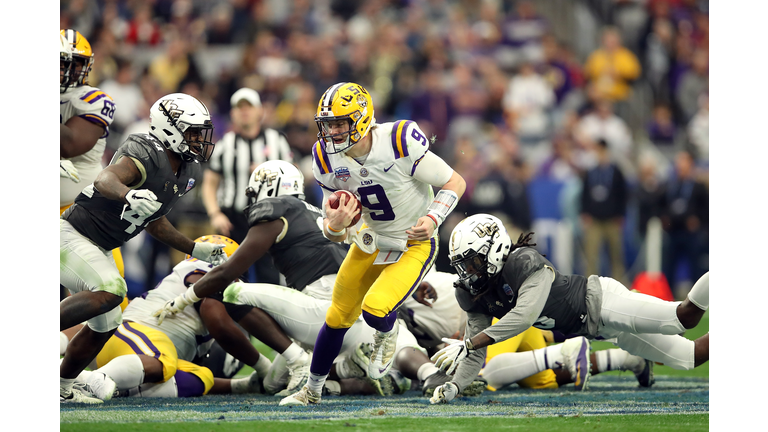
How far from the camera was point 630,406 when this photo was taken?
3822 millimetres

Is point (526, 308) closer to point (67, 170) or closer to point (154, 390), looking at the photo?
point (154, 390)

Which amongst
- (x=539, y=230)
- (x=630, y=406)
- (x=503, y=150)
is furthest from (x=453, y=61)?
(x=630, y=406)

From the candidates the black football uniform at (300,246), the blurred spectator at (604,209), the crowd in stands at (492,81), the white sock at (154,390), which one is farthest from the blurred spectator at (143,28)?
the white sock at (154,390)

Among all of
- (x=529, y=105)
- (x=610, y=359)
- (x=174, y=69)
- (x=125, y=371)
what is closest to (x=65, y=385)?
(x=125, y=371)

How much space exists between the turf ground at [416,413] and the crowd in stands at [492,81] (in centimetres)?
431

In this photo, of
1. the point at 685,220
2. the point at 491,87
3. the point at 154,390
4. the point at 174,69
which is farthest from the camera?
the point at 491,87

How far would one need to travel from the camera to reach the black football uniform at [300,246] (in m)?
4.49

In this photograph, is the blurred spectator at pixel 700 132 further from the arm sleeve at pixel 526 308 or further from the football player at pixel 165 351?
the football player at pixel 165 351

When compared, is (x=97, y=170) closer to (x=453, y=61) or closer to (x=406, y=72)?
(x=406, y=72)

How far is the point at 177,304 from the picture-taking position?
4246mm

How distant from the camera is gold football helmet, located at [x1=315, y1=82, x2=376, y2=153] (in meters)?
3.79

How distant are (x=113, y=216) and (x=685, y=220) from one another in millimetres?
6129
